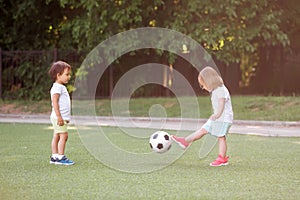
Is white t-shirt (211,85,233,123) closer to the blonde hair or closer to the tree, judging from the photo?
the blonde hair

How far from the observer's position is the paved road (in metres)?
17.0

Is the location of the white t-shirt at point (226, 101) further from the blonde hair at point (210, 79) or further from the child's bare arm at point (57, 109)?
the child's bare arm at point (57, 109)

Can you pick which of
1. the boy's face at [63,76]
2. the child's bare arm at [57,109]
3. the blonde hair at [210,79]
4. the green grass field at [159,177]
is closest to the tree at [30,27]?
the green grass field at [159,177]

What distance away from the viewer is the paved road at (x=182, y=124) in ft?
55.6

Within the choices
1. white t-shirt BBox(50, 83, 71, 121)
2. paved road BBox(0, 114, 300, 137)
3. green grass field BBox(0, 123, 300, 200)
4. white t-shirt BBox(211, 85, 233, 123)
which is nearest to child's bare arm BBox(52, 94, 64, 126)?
white t-shirt BBox(50, 83, 71, 121)

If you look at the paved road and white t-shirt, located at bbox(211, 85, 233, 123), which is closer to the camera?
white t-shirt, located at bbox(211, 85, 233, 123)

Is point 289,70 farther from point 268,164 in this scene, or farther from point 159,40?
point 268,164

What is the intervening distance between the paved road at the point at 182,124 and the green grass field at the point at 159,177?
153 inches

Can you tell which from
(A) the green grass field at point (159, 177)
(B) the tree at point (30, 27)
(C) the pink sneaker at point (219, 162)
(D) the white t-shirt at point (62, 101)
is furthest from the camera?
(B) the tree at point (30, 27)

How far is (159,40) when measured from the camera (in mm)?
25469

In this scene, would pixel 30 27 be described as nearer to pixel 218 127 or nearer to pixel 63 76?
pixel 63 76

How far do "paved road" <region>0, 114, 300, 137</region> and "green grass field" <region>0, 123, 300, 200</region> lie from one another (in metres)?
3.88

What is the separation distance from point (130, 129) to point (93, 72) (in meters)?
9.58

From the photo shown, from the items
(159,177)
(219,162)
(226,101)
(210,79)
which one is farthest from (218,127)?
(159,177)
